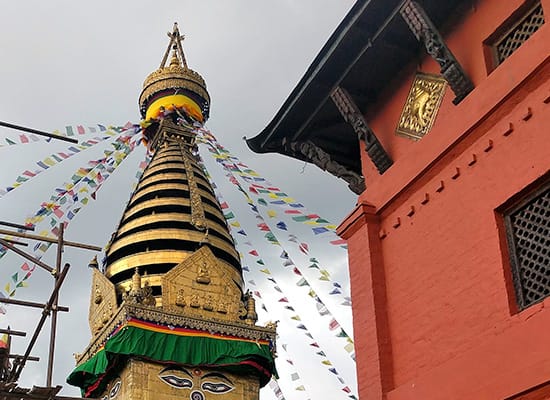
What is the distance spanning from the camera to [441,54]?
900cm

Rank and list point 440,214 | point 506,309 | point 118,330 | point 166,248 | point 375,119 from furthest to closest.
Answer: point 166,248 < point 118,330 < point 375,119 < point 440,214 < point 506,309

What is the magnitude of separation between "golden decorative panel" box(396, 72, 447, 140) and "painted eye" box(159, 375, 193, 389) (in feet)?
41.6

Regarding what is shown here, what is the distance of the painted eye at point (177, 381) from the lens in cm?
2098

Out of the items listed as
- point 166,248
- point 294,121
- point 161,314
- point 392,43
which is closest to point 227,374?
point 161,314

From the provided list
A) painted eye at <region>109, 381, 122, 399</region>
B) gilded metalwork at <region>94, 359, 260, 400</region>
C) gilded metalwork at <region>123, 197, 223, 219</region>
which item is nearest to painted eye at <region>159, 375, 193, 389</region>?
gilded metalwork at <region>94, 359, 260, 400</region>

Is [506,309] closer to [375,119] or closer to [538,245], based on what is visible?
[538,245]

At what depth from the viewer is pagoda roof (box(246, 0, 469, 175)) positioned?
31.9 feet

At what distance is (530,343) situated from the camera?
23.4 ft

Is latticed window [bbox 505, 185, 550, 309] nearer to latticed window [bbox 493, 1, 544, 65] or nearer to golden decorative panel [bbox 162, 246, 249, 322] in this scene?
latticed window [bbox 493, 1, 544, 65]

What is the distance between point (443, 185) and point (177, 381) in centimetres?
1363

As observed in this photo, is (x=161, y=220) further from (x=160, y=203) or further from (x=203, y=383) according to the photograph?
(x=203, y=383)

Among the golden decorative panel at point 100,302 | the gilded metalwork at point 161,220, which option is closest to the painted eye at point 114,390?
the golden decorative panel at point 100,302

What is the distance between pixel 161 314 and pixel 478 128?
46.8ft

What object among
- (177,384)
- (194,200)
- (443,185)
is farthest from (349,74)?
(194,200)
